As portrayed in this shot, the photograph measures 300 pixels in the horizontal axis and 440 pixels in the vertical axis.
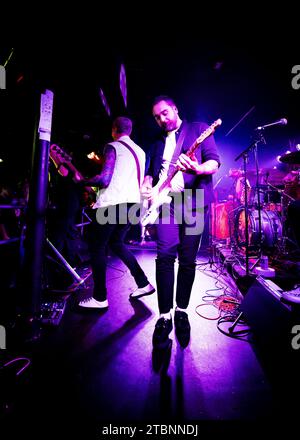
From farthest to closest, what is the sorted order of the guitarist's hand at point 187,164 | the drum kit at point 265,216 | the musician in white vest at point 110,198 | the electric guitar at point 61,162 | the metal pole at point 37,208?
the drum kit at point 265,216 < the electric guitar at point 61,162 < the musician in white vest at point 110,198 < the metal pole at point 37,208 < the guitarist's hand at point 187,164

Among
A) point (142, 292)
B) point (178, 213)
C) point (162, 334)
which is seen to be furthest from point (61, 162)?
point (162, 334)

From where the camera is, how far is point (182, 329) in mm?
1609

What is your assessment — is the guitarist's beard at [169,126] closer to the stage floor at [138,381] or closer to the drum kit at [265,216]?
the drum kit at [265,216]

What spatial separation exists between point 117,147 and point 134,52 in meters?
3.20

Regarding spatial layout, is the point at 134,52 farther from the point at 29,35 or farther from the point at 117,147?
the point at 117,147

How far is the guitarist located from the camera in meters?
1.61

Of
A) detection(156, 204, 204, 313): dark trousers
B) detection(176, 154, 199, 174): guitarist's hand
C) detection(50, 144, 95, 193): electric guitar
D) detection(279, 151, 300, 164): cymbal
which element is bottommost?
detection(156, 204, 204, 313): dark trousers

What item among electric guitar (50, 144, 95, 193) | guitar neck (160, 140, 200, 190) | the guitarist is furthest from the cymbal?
electric guitar (50, 144, 95, 193)

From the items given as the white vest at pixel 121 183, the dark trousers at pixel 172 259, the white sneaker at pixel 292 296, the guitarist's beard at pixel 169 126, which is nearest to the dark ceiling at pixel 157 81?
the white vest at pixel 121 183

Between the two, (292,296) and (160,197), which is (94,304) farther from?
(292,296)

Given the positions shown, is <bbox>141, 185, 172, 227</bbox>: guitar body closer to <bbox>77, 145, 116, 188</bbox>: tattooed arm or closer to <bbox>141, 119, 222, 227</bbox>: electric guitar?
<bbox>141, 119, 222, 227</bbox>: electric guitar

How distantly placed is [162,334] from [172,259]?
1.91 feet

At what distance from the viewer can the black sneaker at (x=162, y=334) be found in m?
1.44
